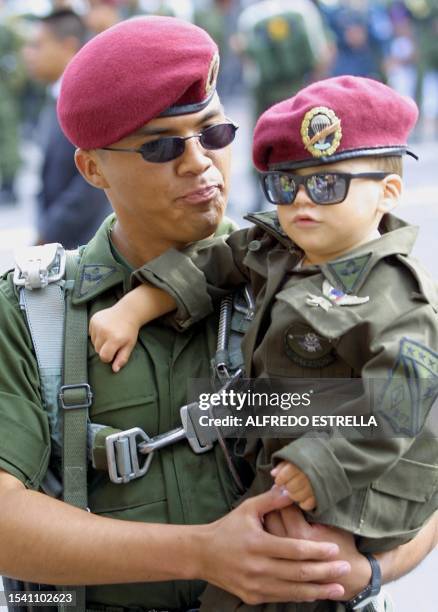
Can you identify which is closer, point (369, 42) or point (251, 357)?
point (251, 357)

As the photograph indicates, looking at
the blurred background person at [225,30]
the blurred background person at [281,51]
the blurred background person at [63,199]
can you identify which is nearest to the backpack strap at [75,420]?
the blurred background person at [63,199]

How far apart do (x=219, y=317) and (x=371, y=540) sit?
1.84 feet

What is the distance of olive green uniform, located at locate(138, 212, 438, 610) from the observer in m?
1.91

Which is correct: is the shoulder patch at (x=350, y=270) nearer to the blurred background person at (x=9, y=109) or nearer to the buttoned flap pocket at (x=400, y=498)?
the buttoned flap pocket at (x=400, y=498)

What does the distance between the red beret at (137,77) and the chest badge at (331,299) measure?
1.74 feet

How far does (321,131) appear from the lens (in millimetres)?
2053

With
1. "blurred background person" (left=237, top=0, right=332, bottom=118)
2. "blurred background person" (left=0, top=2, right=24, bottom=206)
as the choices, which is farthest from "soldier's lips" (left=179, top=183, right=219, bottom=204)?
"blurred background person" (left=0, top=2, right=24, bottom=206)

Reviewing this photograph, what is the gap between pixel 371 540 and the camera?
6.72 ft

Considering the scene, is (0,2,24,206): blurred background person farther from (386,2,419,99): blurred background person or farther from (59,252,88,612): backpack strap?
(59,252,88,612): backpack strap

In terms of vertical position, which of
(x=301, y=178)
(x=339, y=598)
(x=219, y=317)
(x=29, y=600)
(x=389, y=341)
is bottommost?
(x=29, y=600)

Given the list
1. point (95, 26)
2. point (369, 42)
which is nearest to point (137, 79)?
point (95, 26)

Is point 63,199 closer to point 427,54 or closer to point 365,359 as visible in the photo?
point 365,359

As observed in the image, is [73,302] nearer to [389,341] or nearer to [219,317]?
[219,317]

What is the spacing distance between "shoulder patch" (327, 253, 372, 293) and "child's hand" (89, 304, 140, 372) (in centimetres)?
43
